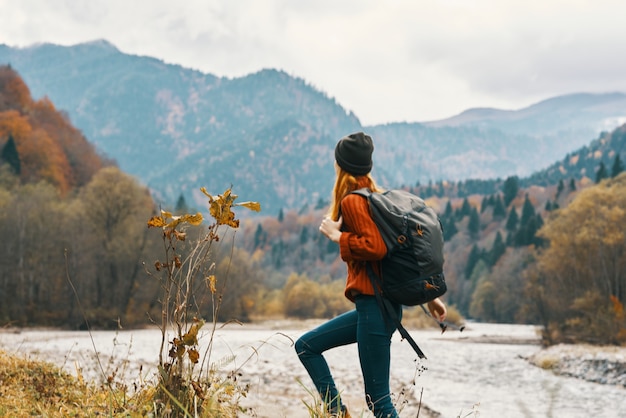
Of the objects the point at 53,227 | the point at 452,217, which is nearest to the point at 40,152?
the point at 53,227

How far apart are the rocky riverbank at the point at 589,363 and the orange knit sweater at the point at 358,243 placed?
21.0 meters

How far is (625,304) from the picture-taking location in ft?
113

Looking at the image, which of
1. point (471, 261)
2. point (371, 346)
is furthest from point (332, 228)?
point (471, 261)

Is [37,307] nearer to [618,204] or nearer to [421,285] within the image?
[618,204]

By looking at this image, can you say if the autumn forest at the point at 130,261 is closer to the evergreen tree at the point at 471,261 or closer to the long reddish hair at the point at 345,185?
the long reddish hair at the point at 345,185

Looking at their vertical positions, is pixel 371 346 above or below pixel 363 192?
below

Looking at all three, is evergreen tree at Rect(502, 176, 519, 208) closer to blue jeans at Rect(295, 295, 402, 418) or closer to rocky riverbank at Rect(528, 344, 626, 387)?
rocky riverbank at Rect(528, 344, 626, 387)

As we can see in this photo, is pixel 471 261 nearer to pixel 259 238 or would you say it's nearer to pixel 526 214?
pixel 526 214

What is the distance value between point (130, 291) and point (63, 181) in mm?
22082

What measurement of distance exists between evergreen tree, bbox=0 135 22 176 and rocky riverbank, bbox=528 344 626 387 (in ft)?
146

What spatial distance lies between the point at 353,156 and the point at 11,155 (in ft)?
190

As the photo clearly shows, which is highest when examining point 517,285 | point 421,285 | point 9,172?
point 9,172

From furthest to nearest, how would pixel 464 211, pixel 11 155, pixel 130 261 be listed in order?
pixel 464 211 → pixel 11 155 → pixel 130 261

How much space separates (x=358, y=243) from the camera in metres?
3.77
